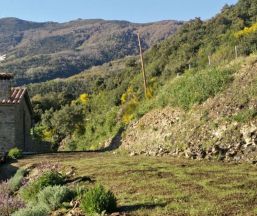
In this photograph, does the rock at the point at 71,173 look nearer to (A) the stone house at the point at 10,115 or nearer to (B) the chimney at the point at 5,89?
(A) the stone house at the point at 10,115

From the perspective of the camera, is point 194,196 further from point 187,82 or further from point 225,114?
point 187,82

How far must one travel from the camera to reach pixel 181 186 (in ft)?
51.8

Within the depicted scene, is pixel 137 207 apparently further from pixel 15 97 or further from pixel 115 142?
pixel 15 97

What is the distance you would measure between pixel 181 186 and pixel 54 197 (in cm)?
403

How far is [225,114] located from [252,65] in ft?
16.5

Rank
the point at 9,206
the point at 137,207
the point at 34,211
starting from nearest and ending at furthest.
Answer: the point at 137,207
the point at 34,211
the point at 9,206

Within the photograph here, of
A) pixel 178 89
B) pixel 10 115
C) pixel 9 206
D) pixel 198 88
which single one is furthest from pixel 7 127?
pixel 9 206

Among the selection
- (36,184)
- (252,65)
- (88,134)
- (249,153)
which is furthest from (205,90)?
(88,134)

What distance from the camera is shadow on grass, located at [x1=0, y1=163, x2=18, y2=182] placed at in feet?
92.1

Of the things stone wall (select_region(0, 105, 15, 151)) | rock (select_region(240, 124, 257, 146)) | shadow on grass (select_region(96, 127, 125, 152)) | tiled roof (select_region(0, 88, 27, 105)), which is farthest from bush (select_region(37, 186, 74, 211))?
tiled roof (select_region(0, 88, 27, 105))

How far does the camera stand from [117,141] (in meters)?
39.2

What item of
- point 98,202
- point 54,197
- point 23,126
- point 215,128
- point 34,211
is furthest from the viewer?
point 23,126

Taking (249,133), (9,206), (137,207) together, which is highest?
(249,133)

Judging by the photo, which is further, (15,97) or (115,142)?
(15,97)
